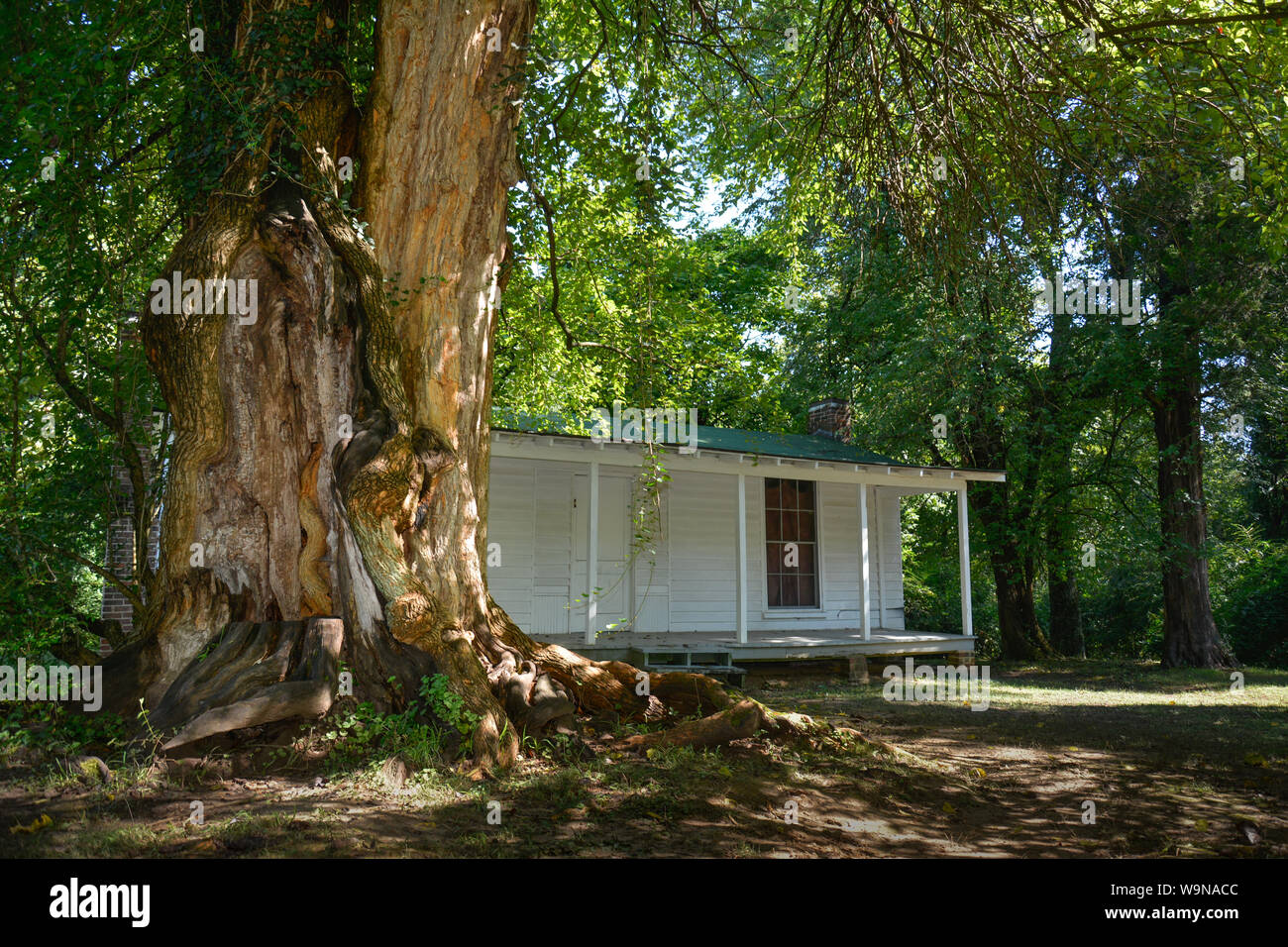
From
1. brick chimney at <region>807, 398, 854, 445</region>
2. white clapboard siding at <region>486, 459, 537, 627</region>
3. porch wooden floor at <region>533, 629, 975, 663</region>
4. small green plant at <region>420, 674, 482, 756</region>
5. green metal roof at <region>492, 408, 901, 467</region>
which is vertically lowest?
porch wooden floor at <region>533, 629, 975, 663</region>

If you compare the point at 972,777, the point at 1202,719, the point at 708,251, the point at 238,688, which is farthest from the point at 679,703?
the point at 708,251

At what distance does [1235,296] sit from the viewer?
13.2 meters

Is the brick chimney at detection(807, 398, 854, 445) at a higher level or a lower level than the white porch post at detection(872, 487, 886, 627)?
higher

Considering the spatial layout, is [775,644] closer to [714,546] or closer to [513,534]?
[714,546]

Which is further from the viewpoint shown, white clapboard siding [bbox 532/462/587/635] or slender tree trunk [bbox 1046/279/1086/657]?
slender tree trunk [bbox 1046/279/1086/657]

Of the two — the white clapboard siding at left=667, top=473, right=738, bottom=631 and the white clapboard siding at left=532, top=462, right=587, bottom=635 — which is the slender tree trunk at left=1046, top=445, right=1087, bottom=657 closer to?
the white clapboard siding at left=667, top=473, right=738, bottom=631

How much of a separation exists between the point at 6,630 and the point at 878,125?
8437 millimetres

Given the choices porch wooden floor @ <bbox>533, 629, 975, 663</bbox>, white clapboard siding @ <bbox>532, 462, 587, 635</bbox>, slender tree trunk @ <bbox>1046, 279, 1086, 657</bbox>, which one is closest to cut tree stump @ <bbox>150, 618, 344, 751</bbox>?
porch wooden floor @ <bbox>533, 629, 975, 663</bbox>

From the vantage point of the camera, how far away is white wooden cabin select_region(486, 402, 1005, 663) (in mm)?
12375

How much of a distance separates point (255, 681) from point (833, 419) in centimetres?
1411

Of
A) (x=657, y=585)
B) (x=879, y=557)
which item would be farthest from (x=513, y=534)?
(x=879, y=557)

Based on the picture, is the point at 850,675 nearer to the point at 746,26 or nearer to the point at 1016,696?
the point at 1016,696

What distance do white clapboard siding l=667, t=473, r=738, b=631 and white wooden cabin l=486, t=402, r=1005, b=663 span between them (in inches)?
0.9

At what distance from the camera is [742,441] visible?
567 inches
